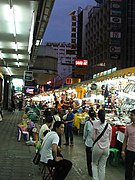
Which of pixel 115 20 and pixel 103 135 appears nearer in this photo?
pixel 103 135

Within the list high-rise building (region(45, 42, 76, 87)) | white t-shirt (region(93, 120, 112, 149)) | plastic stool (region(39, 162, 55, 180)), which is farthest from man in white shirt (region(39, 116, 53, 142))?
high-rise building (region(45, 42, 76, 87))

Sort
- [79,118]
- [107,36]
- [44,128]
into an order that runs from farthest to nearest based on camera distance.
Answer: [107,36] < [79,118] < [44,128]

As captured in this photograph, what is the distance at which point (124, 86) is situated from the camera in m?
13.1

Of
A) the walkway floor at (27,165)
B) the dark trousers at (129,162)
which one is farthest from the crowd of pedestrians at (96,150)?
the walkway floor at (27,165)

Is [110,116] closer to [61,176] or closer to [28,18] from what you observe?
[28,18]

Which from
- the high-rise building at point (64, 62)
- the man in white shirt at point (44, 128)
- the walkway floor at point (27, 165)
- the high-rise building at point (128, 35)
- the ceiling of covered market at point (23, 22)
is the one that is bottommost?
the walkway floor at point (27, 165)

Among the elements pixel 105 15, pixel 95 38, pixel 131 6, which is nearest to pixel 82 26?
pixel 95 38

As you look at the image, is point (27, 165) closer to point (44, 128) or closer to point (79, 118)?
point (44, 128)

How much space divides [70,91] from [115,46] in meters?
5.35

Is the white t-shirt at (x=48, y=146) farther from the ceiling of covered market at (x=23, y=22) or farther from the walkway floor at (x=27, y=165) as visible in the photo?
the ceiling of covered market at (x=23, y=22)

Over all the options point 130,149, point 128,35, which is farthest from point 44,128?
point 128,35

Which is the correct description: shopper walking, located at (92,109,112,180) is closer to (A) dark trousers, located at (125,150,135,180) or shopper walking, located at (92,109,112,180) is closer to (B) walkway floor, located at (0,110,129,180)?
(A) dark trousers, located at (125,150,135,180)

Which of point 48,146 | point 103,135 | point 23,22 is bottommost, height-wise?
point 48,146

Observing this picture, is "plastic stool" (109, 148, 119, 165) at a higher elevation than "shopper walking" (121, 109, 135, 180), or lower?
lower
